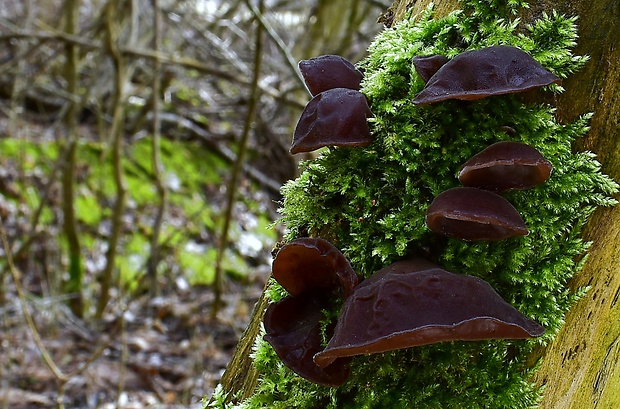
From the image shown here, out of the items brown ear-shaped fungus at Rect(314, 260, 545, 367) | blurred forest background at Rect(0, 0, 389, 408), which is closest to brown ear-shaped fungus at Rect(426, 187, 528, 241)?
brown ear-shaped fungus at Rect(314, 260, 545, 367)

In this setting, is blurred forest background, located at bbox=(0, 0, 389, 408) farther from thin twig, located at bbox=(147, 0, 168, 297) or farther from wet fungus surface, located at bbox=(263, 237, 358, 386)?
wet fungus surface, located at bbox=(263, 237, 358, 386)

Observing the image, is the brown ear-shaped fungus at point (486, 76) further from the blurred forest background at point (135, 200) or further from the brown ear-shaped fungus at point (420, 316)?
the blurred forest background at point (135, 200)

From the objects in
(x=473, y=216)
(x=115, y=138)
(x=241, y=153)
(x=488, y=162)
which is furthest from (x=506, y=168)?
(x=115, y=138)

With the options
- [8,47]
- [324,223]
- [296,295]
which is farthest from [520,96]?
[8,47]

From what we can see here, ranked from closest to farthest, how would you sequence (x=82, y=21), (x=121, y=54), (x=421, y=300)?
(x=421, y=300), (x=121, y=54), (x=82, y=21)

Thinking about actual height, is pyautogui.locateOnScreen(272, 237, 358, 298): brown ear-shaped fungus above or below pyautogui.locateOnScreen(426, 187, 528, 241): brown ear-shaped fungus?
below

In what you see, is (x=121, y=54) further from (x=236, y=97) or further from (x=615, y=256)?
(x=615, y=256)

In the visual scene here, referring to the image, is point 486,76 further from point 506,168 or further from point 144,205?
point 144,205
